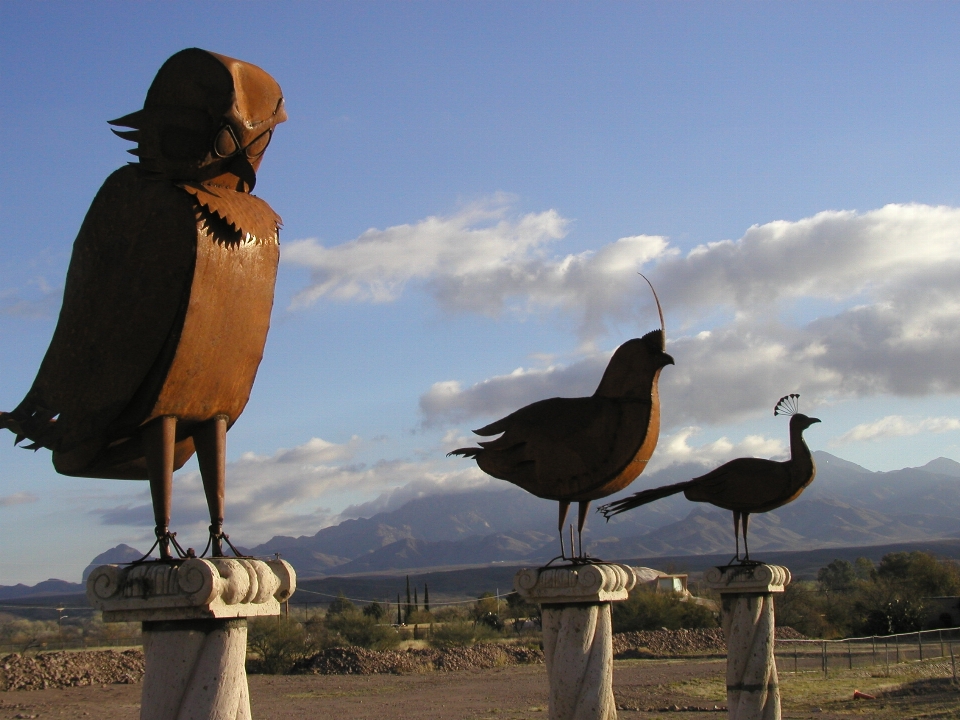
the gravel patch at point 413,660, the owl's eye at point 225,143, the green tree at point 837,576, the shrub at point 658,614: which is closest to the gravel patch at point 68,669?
the gravel patch at point 413,660

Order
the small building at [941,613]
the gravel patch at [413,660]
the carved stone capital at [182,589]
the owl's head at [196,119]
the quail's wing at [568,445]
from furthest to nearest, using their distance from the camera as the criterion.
Answer: the small building at [941,613]
the gravel patch at [413,660]
the quail's wing at [568,445]
the owl's head at [196,119]
the carved stone capital at [182,589]

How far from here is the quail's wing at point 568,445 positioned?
7.63 meters

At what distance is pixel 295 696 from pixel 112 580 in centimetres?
1806

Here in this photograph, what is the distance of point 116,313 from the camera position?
195 inches

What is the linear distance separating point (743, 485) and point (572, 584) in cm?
444

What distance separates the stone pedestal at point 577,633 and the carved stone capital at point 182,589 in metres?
3.03

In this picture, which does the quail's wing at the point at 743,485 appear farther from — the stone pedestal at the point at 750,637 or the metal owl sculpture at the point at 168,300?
the metal owl sculpture at the point at 168,300

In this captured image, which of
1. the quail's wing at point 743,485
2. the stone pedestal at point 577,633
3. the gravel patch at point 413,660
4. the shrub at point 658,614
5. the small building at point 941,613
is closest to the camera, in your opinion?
the stone pedestal at point 577,633

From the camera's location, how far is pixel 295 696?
70.4 feet

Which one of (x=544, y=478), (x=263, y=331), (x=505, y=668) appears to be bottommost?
(x=505, y=668)

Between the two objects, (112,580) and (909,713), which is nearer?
(112,580)

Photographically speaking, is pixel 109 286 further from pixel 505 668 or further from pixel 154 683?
pixel 505 668

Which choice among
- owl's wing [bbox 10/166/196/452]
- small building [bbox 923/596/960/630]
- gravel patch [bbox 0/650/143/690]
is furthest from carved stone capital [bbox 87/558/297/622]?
small building [bbox 923/596/960/630]

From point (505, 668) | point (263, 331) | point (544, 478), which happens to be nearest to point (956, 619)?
point (505, 668)
